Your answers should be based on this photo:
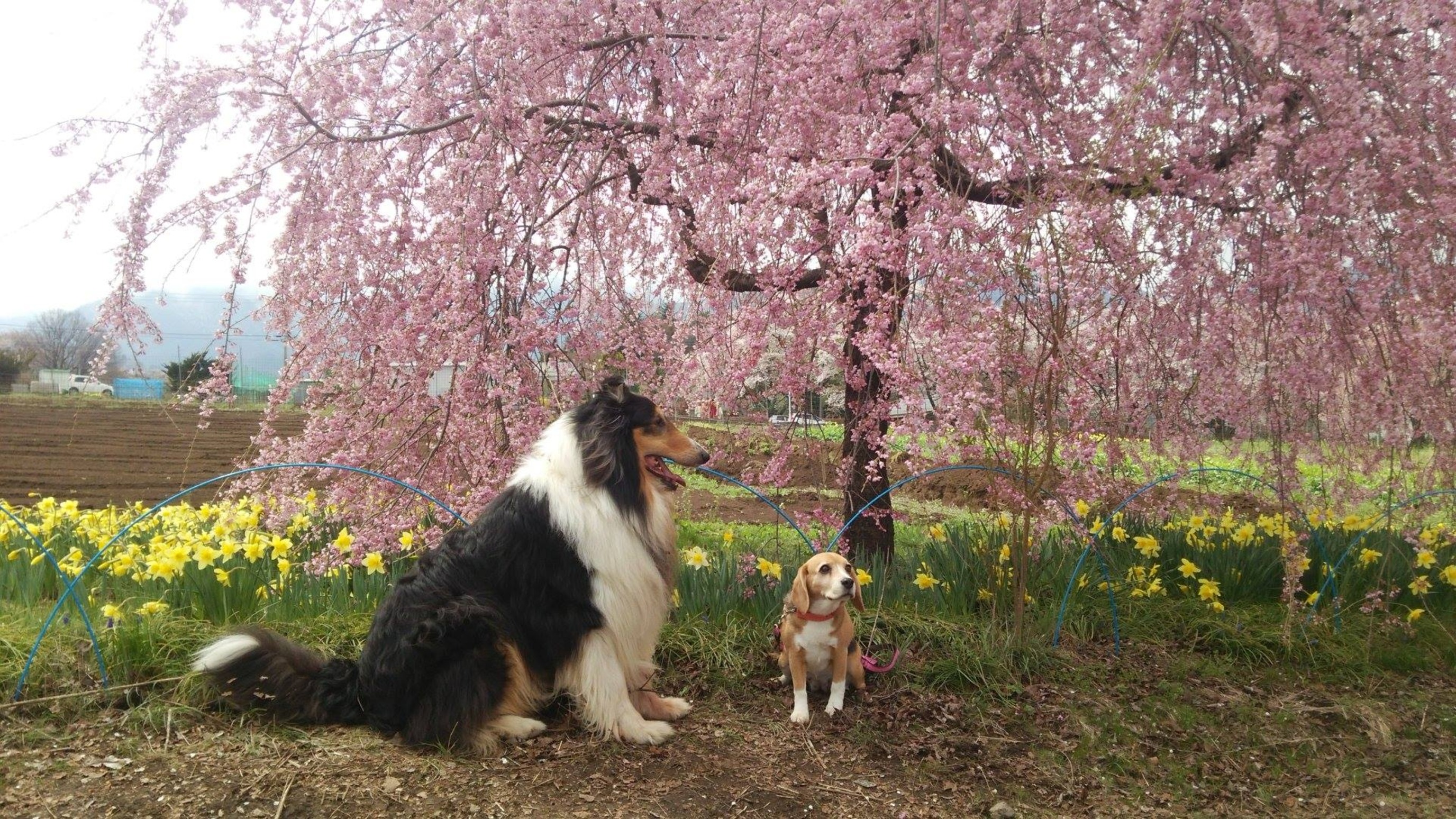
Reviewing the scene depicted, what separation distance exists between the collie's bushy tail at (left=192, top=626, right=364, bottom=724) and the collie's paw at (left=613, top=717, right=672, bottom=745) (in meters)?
1.04

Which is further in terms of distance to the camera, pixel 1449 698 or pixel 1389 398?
pixel 1389 398

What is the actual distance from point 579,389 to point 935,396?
6.40 ft

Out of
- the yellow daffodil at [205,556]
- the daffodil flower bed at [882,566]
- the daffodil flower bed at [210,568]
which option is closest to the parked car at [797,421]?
the daffodil flower bed at [882,566]

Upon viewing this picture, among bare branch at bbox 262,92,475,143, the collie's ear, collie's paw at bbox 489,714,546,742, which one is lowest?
collie's paw at bbox 489,714,546,742

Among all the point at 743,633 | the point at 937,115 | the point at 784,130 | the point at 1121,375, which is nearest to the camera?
the point at 937,115

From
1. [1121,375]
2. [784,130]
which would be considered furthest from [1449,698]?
[784,130]

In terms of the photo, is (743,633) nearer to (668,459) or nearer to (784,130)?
(668,459)

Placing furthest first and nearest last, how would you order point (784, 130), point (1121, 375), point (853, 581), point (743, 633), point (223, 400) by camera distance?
1. point (1121, 375)
2. point (223, 400)
3. point (784, 130)
4. point (743, 633)
5. point (853, 581)

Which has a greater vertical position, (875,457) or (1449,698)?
(875,457)

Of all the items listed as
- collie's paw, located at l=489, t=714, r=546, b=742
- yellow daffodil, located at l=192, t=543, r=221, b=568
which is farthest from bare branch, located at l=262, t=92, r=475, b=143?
collie's paw, located at l=489, t=714, r=546, b=742

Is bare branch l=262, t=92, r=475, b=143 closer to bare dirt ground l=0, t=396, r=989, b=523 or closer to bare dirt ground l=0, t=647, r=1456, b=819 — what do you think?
bare dirt ground l=0, t=396, r=989, b=523

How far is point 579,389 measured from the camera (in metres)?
4.74

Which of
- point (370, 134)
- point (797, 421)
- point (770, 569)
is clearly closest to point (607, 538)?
point (770, 569)

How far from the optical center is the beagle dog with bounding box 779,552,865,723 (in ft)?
11.0
